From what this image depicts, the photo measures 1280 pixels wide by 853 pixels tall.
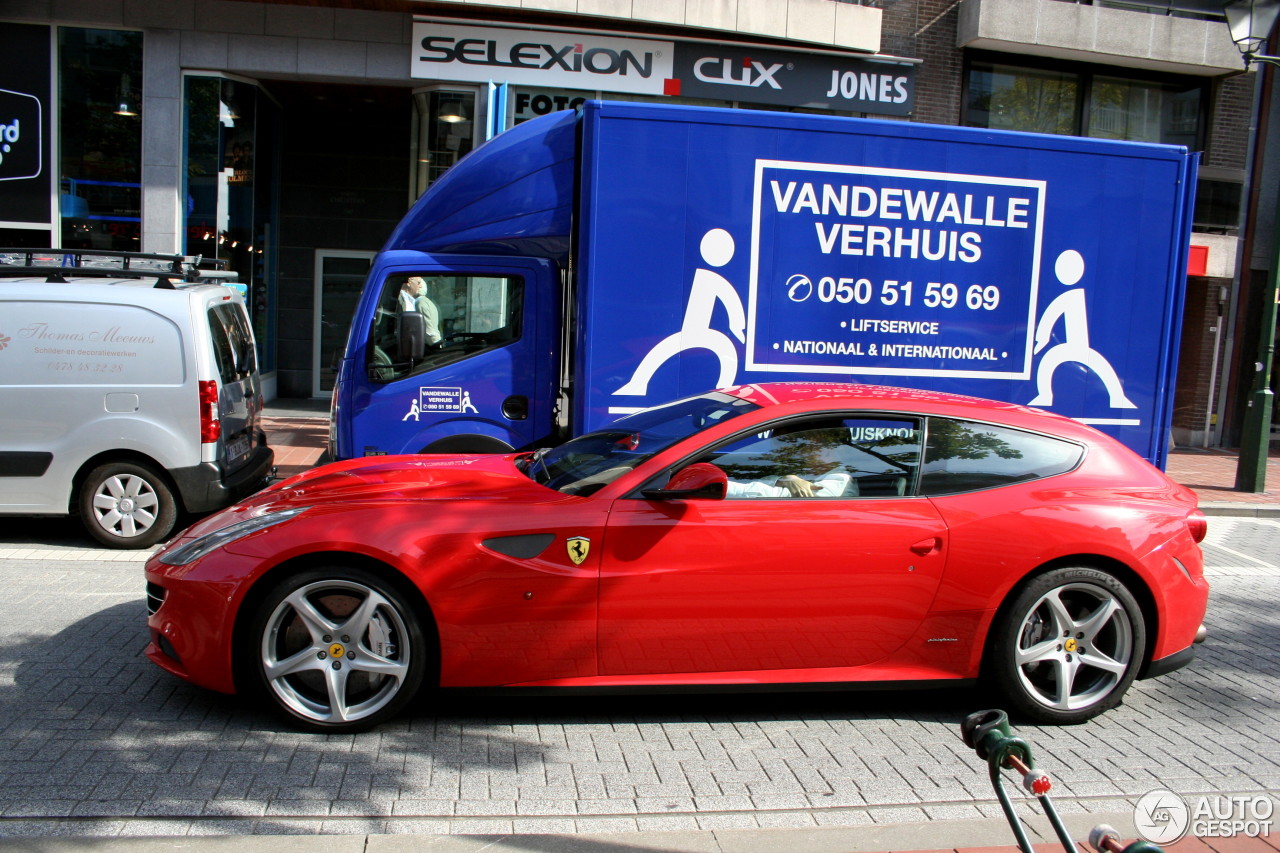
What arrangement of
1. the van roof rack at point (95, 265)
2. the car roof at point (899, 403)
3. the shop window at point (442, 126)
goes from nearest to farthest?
the car roof at point (899, 403), the van roof rack at point (95, 265), the shop window at point (442, 126)

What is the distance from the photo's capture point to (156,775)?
3.79 m

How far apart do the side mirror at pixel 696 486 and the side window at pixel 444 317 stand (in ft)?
11.2

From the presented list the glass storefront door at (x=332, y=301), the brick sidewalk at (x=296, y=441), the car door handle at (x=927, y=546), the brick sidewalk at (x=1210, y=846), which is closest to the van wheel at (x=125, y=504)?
the brick sidewalk at (x=296, y=441)

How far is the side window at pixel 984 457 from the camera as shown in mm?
4621

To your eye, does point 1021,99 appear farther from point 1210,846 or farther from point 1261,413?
point 1210,846

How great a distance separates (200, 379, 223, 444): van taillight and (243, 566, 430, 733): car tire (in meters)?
3.61

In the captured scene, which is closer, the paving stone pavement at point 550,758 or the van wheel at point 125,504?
the paving stone pavement at point 550,758

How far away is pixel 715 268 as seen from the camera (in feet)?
24.1

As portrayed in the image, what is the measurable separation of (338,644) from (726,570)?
1.62 meters

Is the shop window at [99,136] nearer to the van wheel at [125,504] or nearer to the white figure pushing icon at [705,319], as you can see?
the van wheel at [125,504]

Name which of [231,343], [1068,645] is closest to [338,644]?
[1068,645]

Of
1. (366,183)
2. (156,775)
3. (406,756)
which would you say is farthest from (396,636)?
(366,183)

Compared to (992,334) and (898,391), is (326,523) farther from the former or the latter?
(992,334)

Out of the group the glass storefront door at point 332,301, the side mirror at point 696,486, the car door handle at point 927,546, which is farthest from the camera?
the glass storefront door at point 332,301
